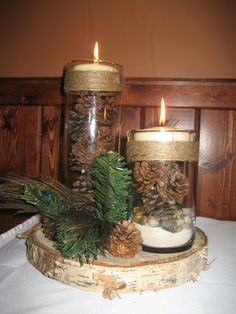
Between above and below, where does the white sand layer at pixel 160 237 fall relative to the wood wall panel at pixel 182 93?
below

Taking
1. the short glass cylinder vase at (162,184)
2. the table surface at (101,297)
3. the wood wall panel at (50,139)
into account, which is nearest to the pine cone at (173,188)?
the short glass cylinder vase at (162,184)

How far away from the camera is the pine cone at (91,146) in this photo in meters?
0.58

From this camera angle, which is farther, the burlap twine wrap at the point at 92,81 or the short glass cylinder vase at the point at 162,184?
the burlap twine wrap at the point at 92,81

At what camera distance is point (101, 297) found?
1.28 feet

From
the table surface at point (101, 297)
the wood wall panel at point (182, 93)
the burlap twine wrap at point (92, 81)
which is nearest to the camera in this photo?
the table surface at point (101, 297)

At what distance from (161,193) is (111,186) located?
0.08m

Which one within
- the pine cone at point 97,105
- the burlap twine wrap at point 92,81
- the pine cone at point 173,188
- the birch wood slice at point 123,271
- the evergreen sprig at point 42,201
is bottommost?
the birch wood slice at point 123,271

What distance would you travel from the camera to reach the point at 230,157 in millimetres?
950

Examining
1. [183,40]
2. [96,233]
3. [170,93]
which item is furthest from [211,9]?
[96,233]

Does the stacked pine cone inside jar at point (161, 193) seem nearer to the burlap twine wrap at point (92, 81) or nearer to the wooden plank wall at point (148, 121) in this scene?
the burlap twine wrap at point (92, 81)

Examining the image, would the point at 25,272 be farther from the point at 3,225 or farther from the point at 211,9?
the point at 211,9

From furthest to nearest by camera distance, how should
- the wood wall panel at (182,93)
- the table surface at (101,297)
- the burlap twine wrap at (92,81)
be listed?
the wood wall panel at (182,93) → the burlap twine wrap at (92,81) → the table surface at (101,297)

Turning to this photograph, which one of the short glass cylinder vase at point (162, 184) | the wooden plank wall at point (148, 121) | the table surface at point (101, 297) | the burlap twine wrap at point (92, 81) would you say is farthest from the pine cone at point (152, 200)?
the wooden plank wall at point (148, 121)

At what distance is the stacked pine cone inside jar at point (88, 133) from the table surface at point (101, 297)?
0.20 m
